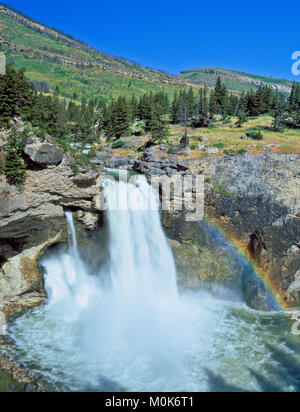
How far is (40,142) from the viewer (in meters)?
18.6

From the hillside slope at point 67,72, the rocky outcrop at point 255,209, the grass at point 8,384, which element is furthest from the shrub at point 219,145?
the hillside slope at point 67,72

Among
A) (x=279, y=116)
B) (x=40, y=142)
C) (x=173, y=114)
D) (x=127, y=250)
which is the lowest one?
(x=127, y=250)

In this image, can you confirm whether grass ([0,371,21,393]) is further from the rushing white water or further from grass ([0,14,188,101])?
grass ([0,14,188,101])

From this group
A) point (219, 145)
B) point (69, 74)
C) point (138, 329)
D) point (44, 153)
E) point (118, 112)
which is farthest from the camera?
point (69, 74)

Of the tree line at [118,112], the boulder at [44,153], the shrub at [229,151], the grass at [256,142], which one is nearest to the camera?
the boulder at [44,153]

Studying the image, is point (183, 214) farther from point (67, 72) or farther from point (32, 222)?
point (67, 72)

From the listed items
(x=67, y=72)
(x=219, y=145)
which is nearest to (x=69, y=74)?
(x=67, y=72)

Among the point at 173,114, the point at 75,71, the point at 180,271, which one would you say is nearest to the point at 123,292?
the point at 180,271

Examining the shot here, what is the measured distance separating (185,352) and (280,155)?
70.4 ft

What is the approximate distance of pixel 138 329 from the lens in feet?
59.3

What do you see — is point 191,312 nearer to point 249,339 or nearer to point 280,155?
point 249,339

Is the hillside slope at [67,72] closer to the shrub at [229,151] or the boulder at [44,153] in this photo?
the shrub at [229,151]

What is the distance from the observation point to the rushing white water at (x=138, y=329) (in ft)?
46.7

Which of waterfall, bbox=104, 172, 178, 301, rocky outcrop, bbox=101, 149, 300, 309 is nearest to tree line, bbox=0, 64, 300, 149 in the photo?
waterfall, bbox=104, 172, 178, 301
